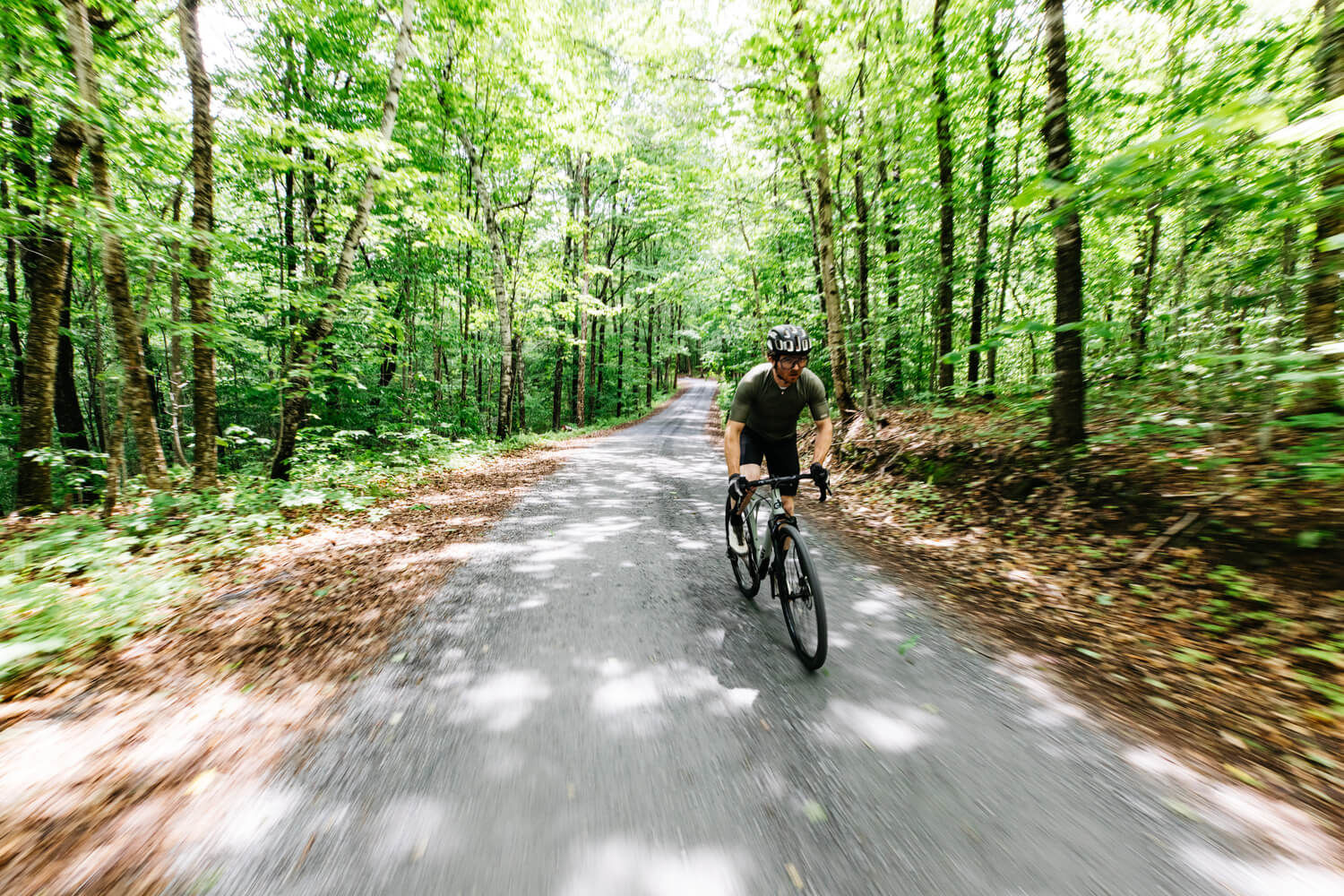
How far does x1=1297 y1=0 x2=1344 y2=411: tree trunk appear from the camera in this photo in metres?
4.05

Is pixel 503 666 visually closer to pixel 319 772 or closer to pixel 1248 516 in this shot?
pixel 319 772

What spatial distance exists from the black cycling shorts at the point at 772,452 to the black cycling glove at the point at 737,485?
1.35ft

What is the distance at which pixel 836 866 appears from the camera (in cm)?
194

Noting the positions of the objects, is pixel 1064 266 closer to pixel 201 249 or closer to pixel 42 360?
pixel 201 249

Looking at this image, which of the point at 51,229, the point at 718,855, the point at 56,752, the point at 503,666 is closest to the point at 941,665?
the point at 718,855

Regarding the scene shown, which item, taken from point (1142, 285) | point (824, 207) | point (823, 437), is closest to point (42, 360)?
point (823, 437)

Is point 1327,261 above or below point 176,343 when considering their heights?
below

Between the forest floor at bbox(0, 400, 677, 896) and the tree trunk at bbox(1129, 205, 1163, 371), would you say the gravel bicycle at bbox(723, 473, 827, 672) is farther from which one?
the tree trunk at bbox(1129, 205, 1163, 371)

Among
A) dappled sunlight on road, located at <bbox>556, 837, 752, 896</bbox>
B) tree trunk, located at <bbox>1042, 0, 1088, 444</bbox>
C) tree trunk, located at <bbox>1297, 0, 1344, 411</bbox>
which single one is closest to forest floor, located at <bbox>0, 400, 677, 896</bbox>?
dappled sunlight on road, located at <bbox>556, 837, 752, 896</bbox>

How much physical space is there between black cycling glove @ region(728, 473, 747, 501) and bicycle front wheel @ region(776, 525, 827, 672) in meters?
0.42

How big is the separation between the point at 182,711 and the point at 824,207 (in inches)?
445

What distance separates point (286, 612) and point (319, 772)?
2328 millimetres

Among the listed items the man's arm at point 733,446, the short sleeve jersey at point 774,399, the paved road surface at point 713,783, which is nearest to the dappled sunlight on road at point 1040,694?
the paved road surface at point 713,783

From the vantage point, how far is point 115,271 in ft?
20.0
